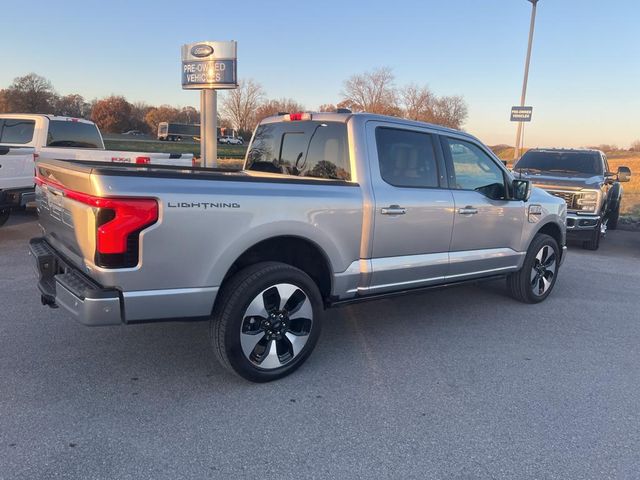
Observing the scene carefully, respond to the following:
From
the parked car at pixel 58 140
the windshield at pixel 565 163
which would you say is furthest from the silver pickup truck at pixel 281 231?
the windshield at pixel 565 163

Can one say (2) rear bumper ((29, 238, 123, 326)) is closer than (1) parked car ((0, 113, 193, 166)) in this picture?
Yes

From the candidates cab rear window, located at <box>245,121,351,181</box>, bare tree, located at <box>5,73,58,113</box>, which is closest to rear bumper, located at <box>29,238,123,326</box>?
cab rear window, located at <box>245,121,351,181</box>

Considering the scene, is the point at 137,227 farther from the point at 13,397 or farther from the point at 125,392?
the point at 13,397

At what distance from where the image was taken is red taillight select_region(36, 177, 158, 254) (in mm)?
2912

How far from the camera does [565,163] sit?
10.6m

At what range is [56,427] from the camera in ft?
9.74

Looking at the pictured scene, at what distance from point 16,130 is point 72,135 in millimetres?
926

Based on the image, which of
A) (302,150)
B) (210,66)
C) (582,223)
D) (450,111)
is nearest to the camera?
(302,150)

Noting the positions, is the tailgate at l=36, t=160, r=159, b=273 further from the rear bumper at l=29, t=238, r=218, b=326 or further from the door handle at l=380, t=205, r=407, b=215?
the door handle at l=380, t=205, r=407, b=215

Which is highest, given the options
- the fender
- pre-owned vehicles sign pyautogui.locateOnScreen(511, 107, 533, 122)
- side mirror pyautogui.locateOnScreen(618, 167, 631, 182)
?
pre-owned vehicles sign pyautogui.locateOnScreen(511, 107, 533, 122)

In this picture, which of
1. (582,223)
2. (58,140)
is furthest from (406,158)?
(58,140)

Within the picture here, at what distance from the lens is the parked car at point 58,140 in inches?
347

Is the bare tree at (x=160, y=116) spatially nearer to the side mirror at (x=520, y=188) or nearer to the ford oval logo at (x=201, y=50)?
the ford oval logo at (x=201, y=50)

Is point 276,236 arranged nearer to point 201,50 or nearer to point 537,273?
point 537,273
